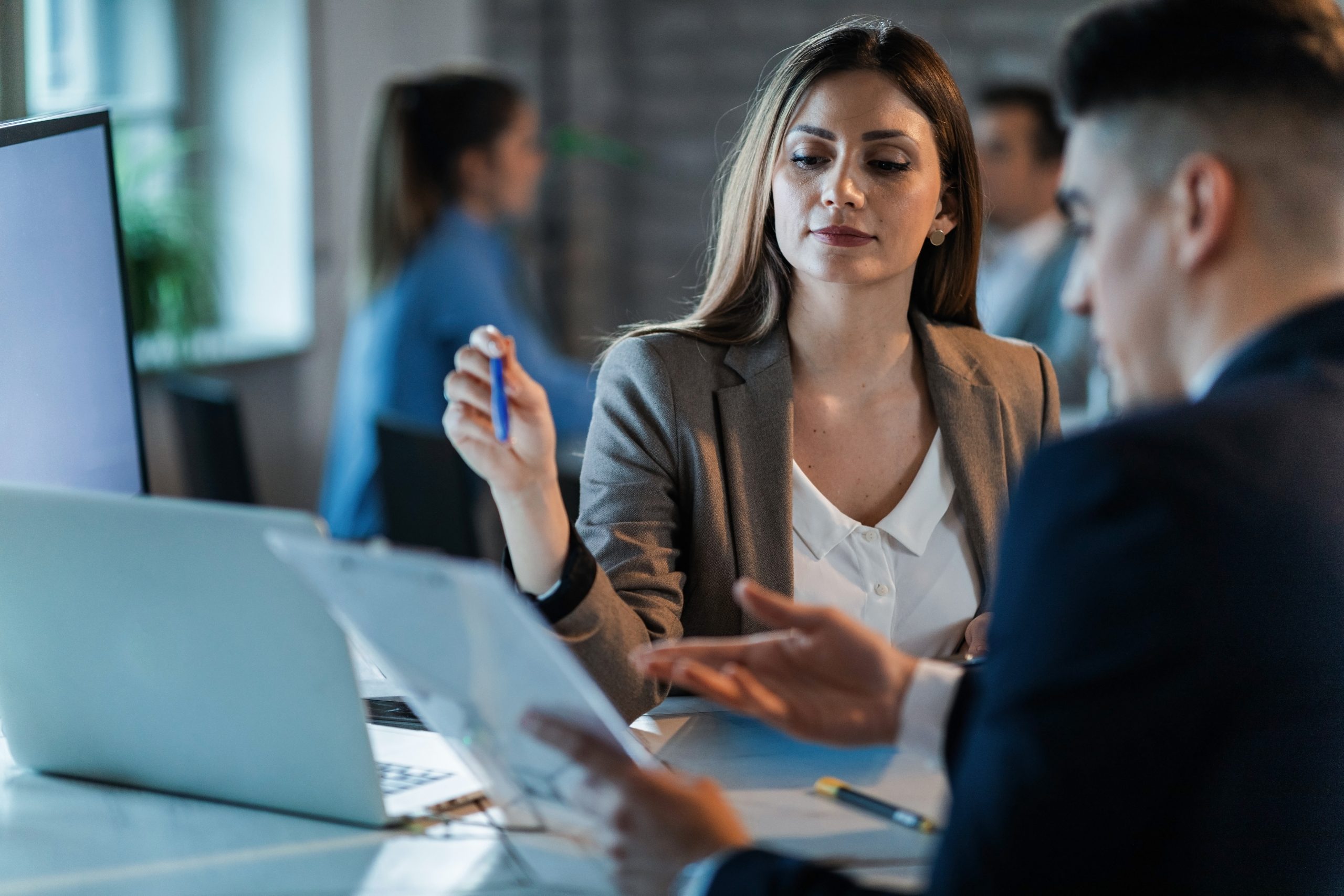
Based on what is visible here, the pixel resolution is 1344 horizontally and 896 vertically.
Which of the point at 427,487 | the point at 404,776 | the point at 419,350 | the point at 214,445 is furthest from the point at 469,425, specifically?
the point at 419,350

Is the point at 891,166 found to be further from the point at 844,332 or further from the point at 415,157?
the point at 415,157

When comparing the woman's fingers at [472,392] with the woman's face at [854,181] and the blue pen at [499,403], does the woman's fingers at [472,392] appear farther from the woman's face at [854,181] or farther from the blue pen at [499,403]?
the woman's face at [854,181]

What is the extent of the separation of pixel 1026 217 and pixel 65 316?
3248 millimetres

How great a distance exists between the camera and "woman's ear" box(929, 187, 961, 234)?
163cm

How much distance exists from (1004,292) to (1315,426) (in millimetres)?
3228

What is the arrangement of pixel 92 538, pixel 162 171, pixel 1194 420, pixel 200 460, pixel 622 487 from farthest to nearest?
pixel 162 171 → pixel 200 460 → pixel 622 487 → pixel 92 538 → pixel 1194 420

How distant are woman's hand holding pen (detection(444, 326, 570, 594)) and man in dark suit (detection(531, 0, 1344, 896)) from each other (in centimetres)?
35

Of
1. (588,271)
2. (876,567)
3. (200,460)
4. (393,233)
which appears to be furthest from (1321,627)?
(588,271)

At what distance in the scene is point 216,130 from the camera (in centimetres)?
404

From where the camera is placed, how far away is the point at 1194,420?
2.43 feet

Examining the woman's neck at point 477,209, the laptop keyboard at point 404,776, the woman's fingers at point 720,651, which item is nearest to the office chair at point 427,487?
the woman's neck at point 477,209

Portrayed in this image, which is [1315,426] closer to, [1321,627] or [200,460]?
[1321,627]

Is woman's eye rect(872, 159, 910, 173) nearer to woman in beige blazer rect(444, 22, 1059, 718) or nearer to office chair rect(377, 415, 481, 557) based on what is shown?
woman in beige blazer rect(444, 22, 1059, 718)

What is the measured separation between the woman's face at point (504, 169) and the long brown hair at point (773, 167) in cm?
182
